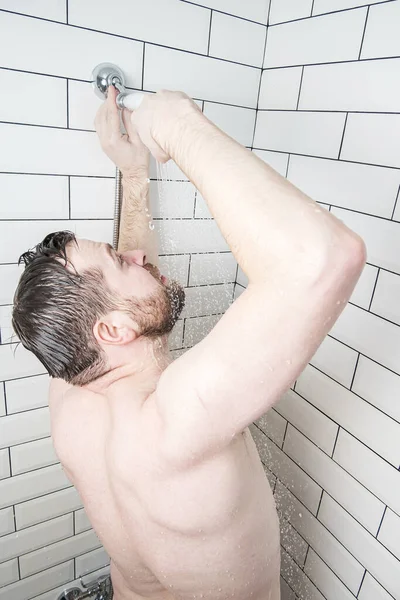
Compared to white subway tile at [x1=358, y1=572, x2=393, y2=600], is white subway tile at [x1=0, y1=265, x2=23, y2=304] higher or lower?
white subway tile at [x1=0, y1=265, x2=23, y2=304]

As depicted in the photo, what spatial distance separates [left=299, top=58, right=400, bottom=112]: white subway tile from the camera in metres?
0.90

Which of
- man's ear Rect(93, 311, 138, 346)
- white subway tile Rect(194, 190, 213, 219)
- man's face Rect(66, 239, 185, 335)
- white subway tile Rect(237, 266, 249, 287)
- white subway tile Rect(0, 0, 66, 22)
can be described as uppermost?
white subway tile Rect(0, 0, 66, 22)

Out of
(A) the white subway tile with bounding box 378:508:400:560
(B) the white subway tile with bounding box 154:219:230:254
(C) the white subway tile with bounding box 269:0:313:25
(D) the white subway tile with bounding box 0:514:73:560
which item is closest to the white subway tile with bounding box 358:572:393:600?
(A) the white subway tile with bounding box 378:508:400:560

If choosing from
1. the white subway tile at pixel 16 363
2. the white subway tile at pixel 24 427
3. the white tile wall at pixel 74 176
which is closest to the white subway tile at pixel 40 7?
the white tile wall at pixel 74 176

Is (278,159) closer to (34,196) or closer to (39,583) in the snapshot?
(34,196)

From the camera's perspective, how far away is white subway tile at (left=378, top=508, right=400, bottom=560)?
0.99m

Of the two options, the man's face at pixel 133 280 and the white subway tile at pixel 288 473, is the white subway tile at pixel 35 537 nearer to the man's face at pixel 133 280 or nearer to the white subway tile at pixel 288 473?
the white subway tile at pixel 288 473

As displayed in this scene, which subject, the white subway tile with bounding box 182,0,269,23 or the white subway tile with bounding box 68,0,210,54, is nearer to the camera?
the white subway tile with bounding box 68,0,210,54

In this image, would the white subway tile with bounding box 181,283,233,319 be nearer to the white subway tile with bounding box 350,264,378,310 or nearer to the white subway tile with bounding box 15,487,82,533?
the white subway tile with bounding box 350,264,378,310

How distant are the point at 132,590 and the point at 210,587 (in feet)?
0.95

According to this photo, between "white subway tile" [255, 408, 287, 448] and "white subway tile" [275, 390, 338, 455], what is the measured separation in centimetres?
3

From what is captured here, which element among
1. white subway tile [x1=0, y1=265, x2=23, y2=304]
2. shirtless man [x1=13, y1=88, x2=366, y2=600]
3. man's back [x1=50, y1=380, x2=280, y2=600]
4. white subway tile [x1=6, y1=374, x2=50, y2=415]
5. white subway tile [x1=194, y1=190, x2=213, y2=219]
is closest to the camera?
shirtless man [x1=13, y1=88, x2=366, y2=600]

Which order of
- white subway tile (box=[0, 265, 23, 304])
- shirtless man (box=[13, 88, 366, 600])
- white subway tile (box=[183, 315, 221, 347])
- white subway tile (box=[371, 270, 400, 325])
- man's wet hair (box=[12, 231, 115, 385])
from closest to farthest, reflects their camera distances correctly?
shirtless man (box=[13, 88, 366, 600])
man's wet hair (box=[12, 231, 115, 385])
white subway tile (box=[371, 270, 400, 325])
white subway tile (box=[0, 265, 23, 304])
white subway tile (box=[183, 315, 221, 347])

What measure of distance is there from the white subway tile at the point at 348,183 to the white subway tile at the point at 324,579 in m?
0.96
